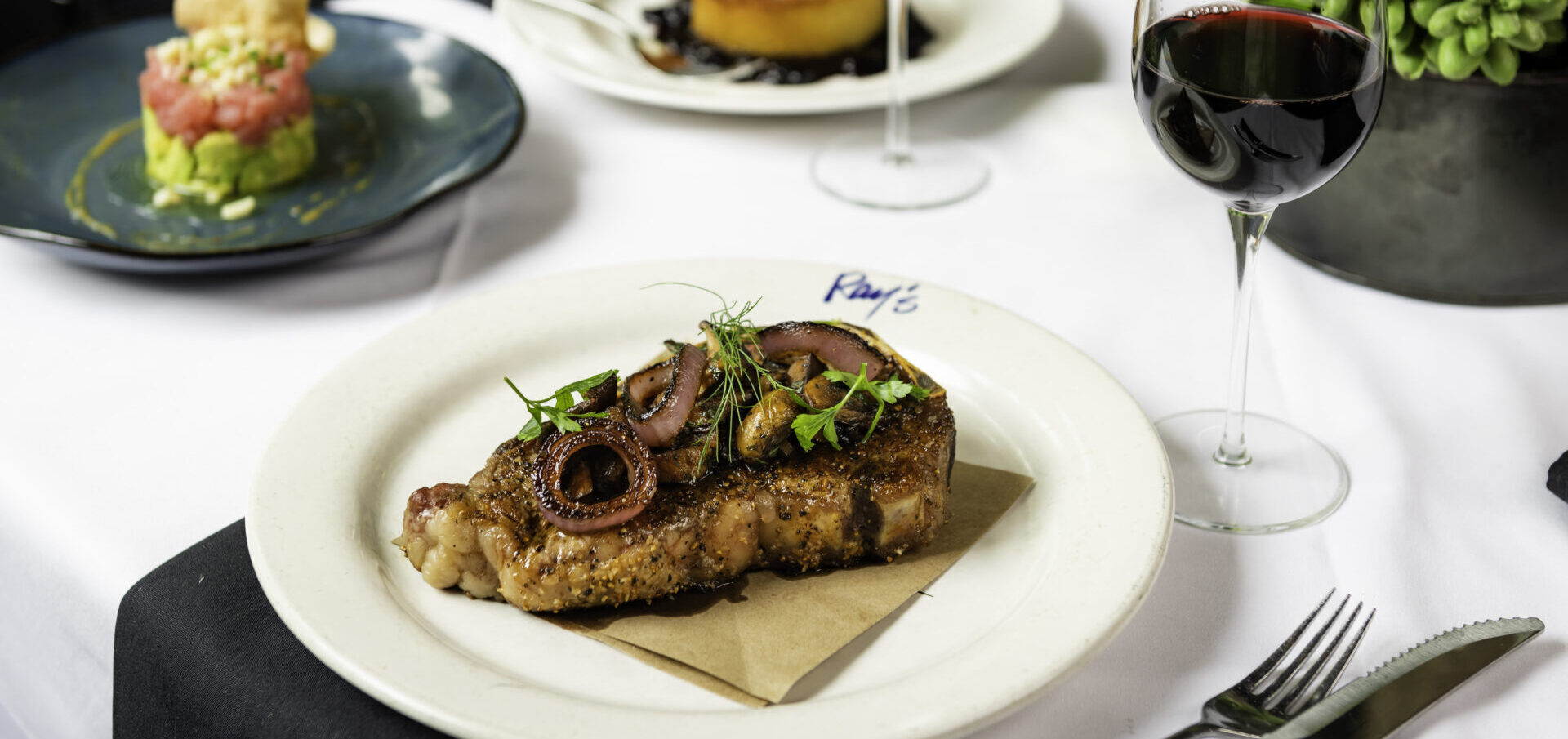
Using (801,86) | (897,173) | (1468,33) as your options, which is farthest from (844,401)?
(801,86)

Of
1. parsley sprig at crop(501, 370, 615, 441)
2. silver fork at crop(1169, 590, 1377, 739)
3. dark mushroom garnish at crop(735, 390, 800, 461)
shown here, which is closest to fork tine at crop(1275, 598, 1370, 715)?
silver fork at crop(1169, 590, 1377, 739)

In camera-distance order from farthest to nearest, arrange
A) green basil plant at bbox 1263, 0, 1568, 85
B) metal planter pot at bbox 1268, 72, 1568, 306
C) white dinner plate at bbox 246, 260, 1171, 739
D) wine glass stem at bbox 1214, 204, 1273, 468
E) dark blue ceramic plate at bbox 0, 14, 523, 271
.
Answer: dark blue ceramic plate at bbox 0, 14, 523, 271 → metal planter pot at bbox 1268, 72, 1568, 306 → green basil plant at bbox 1263, 0, 1568, 85 → wine glass stem at bbox 1214, 204, 1273, 468 → white dinner plate at bbox 246, 260, 1171, 739

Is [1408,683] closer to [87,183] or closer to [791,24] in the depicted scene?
[791,24]

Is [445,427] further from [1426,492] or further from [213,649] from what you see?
[1426,492]

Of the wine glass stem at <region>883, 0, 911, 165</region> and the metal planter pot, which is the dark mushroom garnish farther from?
the wine glass stem at <region>883, 0, 911, 165</region>

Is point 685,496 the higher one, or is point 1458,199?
point 1458,199
